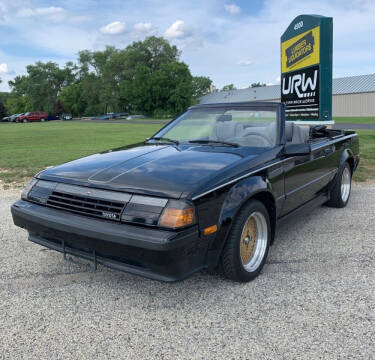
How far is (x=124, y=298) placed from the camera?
2.86 m

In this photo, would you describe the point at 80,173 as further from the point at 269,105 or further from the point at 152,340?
the point at 269,105

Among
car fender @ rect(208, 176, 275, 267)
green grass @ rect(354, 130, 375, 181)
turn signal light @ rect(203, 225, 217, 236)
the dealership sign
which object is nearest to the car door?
car fender @ rect(208, 176, 275, 267)

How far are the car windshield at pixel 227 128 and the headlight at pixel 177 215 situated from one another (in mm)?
1317

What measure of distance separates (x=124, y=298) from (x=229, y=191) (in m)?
1.15

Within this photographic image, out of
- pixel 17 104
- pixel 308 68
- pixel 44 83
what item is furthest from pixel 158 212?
pixel 17 104

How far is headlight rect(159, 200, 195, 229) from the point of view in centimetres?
242

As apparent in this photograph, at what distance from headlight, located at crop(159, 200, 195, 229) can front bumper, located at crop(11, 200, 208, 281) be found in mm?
52

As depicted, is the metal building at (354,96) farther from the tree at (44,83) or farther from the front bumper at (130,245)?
the tree at (44,83)

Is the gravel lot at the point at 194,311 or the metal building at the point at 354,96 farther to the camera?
the metal building at the point at 354,96

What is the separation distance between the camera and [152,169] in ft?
9.53

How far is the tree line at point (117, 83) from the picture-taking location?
217 ft

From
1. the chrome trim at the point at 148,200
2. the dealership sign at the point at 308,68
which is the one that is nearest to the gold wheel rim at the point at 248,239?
the chrome trim at the point at 148,200

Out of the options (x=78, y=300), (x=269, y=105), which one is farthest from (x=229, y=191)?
(x=269, y=105)

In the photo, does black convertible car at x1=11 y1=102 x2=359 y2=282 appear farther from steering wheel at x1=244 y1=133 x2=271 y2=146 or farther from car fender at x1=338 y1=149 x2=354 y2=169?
car fender at x1=338 y1=149 x2=354 y2=169
